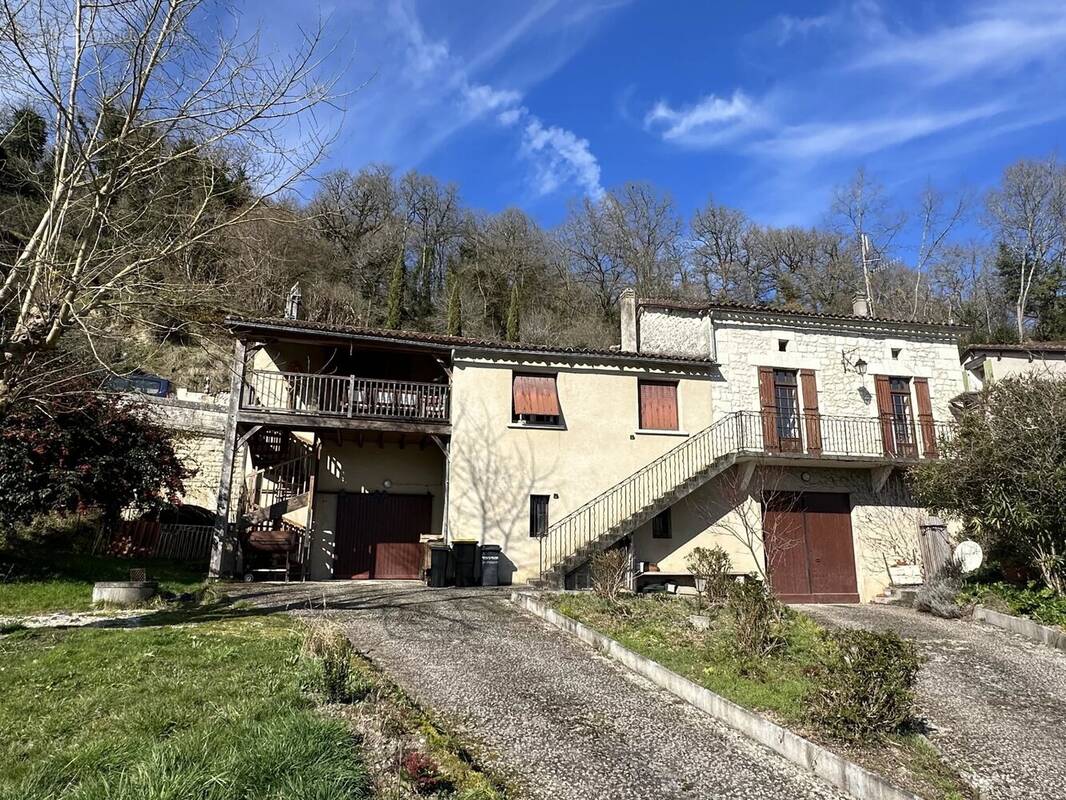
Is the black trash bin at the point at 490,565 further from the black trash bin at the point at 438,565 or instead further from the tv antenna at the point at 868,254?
the tv antenna at the point at 868,254

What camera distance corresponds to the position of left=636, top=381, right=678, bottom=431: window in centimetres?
1617

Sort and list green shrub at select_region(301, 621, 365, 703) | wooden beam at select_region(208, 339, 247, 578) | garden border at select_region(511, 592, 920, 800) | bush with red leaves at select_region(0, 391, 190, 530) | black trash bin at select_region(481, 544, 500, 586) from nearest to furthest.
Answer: garden border at select_region(511, 592, 920, 800) → green shrub at select_region(301, 621, 365, 703) → bush with red leaves at select_region(0, 391, 190, 530) → wooden beam at select_region(208, 339, 247, 578) → black trash bin at select_region(481, 544, 500, 586)

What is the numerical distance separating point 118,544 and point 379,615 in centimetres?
997

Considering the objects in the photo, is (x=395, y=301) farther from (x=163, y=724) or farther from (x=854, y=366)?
(x=163, y=724)

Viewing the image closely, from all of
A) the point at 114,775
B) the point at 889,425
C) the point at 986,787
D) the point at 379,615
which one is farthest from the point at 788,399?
the point at 114,775

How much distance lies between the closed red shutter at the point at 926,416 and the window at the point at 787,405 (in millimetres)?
3436

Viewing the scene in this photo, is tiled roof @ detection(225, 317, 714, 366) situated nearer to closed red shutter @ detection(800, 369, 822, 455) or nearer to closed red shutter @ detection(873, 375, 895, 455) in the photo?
closed red shutter @ detection(800, 369, 822, 455)

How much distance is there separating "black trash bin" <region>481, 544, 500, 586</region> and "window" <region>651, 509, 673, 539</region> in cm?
388

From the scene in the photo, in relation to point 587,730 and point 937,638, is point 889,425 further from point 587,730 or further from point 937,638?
point 587,730

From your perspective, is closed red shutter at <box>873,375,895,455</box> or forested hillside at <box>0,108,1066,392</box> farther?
forested hillside at <box>0,108,1066,392</box>

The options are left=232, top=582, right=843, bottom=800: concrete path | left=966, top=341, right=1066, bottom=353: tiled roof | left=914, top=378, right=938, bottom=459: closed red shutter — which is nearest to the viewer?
left=232, top=582, right=843, bottom=800: concrete path

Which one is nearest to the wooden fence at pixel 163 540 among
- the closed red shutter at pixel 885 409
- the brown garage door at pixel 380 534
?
the brown garage door at pixel 380 534

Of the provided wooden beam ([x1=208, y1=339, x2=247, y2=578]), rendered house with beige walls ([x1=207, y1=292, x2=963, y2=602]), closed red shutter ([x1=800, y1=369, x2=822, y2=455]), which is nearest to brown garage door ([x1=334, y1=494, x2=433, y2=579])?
rendered house with beige walls ([x1=207, y1=292, x2=963, y2=602])

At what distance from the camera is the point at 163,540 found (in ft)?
55.6
